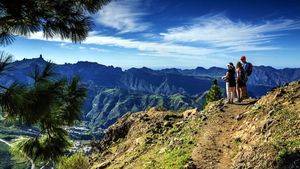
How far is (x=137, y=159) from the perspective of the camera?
35.7m

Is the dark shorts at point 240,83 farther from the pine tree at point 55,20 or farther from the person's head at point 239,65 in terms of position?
the pine tree at point 55,20

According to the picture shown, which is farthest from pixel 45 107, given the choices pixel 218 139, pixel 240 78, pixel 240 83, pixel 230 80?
pixel 230 80

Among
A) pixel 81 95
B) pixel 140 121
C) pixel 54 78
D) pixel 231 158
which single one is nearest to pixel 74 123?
pixel 81 95

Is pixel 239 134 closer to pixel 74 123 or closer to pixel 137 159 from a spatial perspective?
pixel 137 159

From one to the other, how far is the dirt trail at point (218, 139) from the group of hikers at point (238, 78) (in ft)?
4.10

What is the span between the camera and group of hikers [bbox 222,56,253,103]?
118 ft

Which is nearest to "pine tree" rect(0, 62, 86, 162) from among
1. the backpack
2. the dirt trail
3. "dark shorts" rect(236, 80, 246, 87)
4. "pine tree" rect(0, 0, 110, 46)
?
"pine tree" rect(0, 0, 110, 46)

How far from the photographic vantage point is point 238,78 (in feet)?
120

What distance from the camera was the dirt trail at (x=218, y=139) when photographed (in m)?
26.3

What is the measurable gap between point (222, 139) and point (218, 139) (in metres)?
0.30

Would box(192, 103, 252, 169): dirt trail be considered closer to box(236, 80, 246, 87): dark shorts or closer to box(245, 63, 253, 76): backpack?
box(236, 80, 246, 87): dark shorts

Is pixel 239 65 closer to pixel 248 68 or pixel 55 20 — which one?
pixel 248 68

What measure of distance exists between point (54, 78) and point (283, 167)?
12561 millimetres

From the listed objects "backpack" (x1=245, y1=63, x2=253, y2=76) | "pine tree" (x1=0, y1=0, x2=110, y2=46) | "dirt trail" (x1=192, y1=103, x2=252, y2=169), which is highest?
"pine tree" (x1=0, y1=0, x2=110, y2=46)
